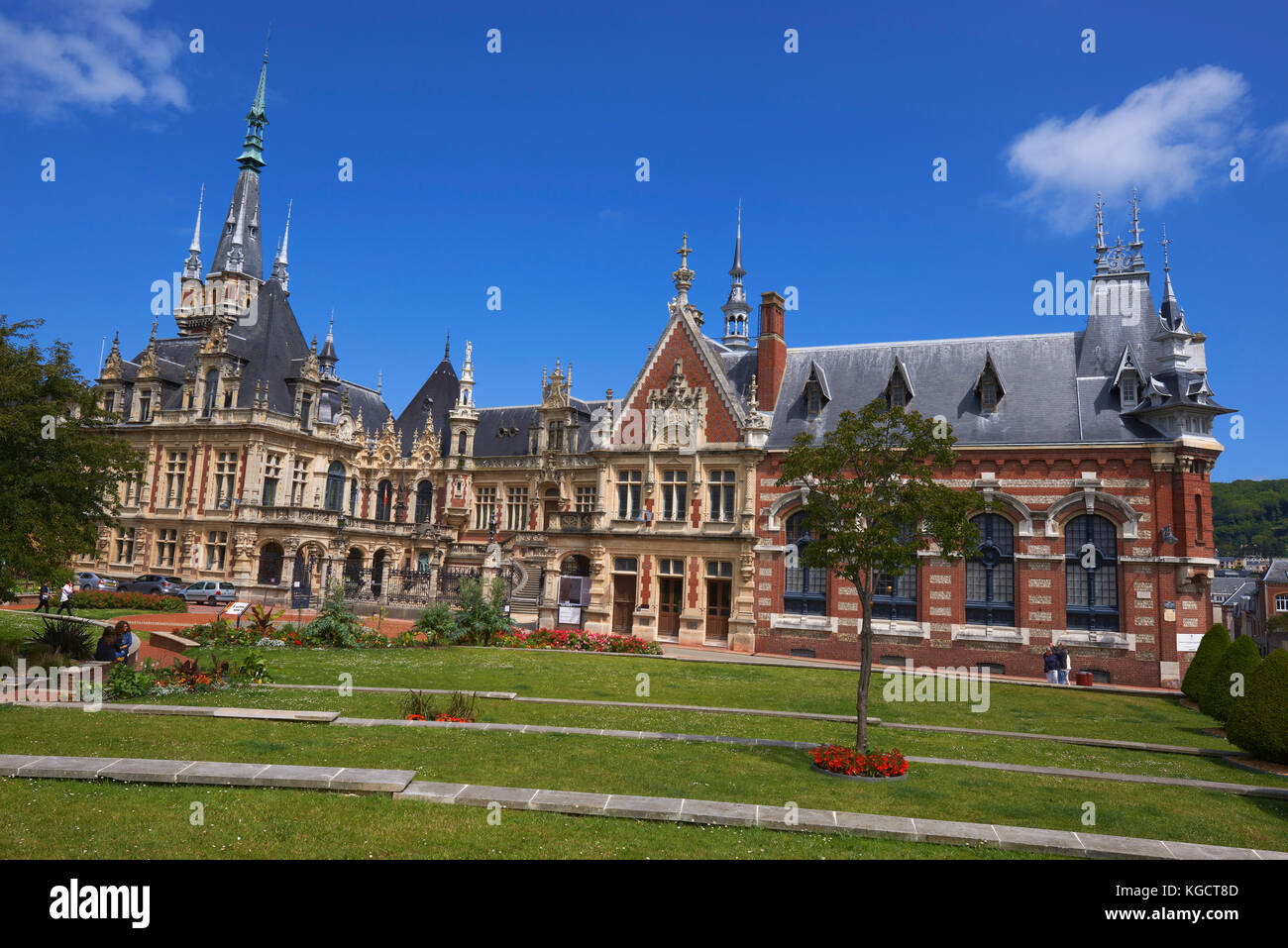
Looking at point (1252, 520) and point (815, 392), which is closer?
point (815, 392)

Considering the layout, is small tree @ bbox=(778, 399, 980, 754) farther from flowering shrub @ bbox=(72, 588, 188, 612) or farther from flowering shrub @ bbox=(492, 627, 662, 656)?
flowering shrub @ bbox=(72, 588, 188, 612)

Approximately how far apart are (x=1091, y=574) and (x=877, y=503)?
21268 mm

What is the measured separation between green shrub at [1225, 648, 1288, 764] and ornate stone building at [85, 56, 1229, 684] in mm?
7565

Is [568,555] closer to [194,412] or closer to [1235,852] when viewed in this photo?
[194,412]

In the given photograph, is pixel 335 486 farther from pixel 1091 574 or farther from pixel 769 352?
pixel 1091 574

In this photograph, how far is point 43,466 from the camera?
792 inches

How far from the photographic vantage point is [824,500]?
15836 mm

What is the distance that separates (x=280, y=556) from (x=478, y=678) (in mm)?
32843

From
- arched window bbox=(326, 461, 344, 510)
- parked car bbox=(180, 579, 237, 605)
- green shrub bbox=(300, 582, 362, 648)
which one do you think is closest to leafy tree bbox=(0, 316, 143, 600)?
green shrub bbox=(300, 582, 362, 648)

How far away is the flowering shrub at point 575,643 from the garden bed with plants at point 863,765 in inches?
750

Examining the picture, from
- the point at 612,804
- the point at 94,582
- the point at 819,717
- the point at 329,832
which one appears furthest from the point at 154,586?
the point at 612,804

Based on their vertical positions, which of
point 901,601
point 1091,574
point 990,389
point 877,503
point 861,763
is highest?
point 990,389

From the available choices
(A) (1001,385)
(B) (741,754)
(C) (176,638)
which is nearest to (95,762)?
(B) (741,754)

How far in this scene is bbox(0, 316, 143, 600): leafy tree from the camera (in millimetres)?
19047
